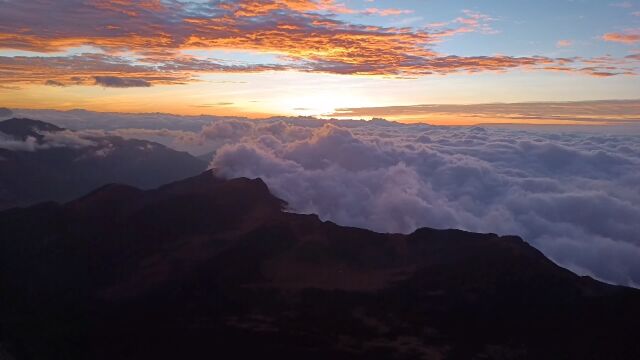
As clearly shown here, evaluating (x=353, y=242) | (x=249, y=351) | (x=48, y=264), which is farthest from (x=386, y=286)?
(x=48, y=264)

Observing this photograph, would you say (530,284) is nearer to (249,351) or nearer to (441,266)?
(441,266)

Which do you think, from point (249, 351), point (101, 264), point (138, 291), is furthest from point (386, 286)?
point (101, 264)

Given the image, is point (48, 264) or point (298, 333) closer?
point (298, 333)

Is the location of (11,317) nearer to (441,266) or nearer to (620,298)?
(441,266)

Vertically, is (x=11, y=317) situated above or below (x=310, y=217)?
below

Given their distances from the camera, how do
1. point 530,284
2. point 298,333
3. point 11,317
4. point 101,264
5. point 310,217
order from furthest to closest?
point 310,217, point 101,264, point 530,284, point 11,317, point 298,333

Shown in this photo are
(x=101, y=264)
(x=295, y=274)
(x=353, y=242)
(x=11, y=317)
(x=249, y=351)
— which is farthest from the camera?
(x=353, y=242)
